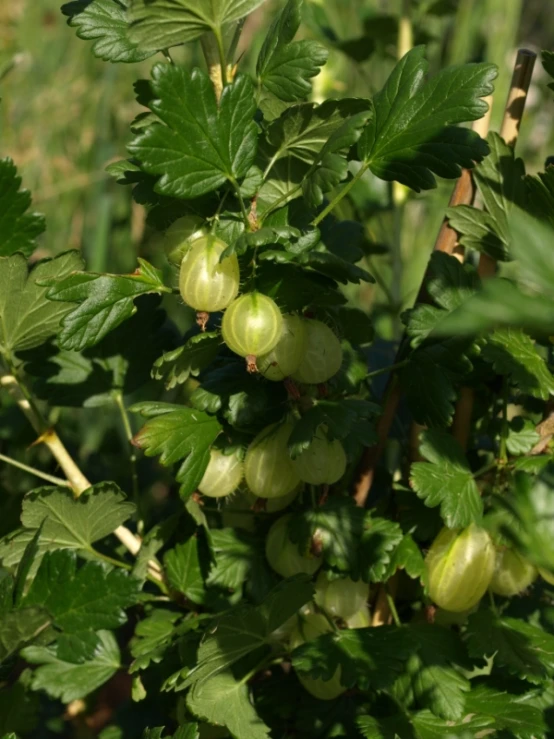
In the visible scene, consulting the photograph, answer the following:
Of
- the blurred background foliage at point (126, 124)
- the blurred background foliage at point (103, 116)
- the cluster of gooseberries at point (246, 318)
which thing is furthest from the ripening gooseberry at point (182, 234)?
the blurred background foliage at point (103, 116)

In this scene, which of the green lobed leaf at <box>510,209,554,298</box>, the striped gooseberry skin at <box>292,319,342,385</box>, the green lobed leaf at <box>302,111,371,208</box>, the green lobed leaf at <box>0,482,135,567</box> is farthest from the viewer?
the green lobed leaf at <box>0,482,135,567</box>

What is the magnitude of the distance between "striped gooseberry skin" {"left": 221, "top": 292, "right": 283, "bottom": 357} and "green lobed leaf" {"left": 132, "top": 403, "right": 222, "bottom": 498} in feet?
0.41

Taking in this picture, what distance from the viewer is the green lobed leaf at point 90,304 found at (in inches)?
30.5

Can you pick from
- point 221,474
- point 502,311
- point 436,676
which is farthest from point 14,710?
point 502,311

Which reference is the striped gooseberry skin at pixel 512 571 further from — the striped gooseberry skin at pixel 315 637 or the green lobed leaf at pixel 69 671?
the green lobed leaf at pixel 69 671

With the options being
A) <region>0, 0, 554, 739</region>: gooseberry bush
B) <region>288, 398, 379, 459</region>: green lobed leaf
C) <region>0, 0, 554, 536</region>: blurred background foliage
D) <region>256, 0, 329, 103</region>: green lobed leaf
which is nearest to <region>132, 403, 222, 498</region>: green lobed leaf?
<region>0, 0, 554, 739</region>: gooseberry bush

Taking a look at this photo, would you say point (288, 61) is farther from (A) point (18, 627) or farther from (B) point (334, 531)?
(A) point (18, 627)

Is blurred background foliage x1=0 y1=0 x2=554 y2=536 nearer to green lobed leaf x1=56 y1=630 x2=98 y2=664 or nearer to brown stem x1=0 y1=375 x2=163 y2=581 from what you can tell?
brown stem x1=0 y1=375 x2=163 y2=581

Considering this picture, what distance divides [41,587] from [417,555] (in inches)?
14.5

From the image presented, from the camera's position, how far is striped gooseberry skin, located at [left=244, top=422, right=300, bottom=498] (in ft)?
2.72

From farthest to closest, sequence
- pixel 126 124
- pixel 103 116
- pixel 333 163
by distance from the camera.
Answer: pixel 126 124
pixel 103 116
pixel 333 163

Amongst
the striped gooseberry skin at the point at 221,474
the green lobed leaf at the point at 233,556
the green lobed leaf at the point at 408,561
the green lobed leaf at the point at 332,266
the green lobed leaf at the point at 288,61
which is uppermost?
the green lobed leaf at the point at 288,61

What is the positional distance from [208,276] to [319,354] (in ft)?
0.42

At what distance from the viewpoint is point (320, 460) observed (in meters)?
0.81
